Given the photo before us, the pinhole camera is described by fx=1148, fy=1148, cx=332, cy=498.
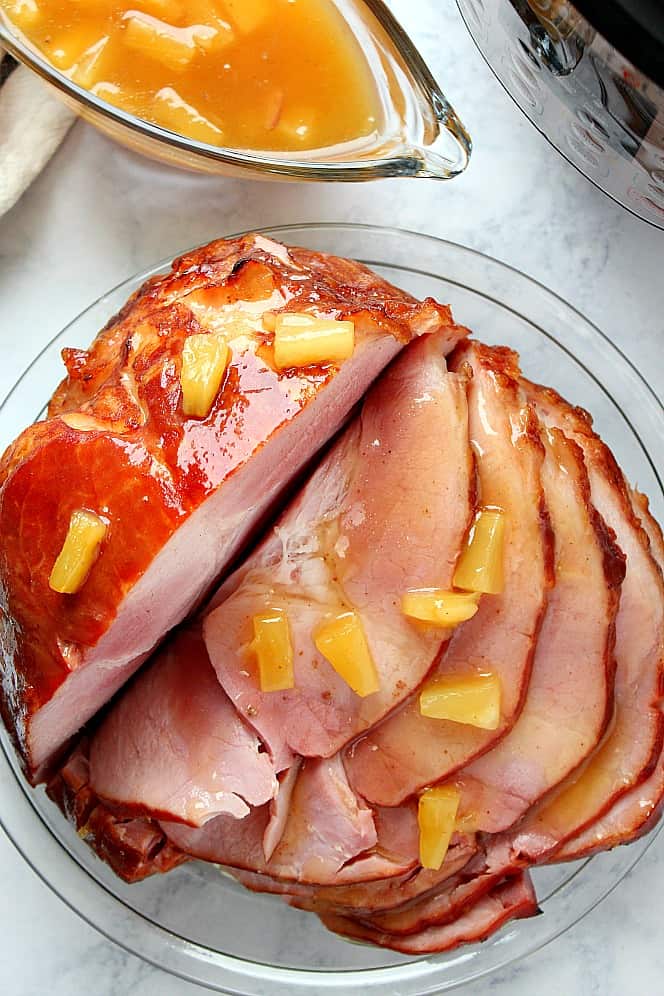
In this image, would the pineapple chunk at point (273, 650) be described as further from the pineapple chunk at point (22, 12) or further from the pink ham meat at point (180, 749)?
the pineapple chunk at point (22, 12)

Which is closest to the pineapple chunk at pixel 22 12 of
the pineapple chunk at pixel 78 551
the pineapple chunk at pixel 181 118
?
the pineapple chunk at pixel 181 118

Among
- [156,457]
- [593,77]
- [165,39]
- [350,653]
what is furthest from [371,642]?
[165,39]

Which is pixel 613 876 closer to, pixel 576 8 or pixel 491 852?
pixel 491 852

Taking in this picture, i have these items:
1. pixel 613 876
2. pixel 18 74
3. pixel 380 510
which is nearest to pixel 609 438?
pixel 380 510

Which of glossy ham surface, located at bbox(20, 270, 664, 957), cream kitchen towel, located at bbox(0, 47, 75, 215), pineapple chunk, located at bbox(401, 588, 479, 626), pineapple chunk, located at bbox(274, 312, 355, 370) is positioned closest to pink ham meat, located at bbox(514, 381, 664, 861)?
glossy ham surface, located at bbox(20, 270, 664, 957)

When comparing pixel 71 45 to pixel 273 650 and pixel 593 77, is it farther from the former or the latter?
pixel 273 650
